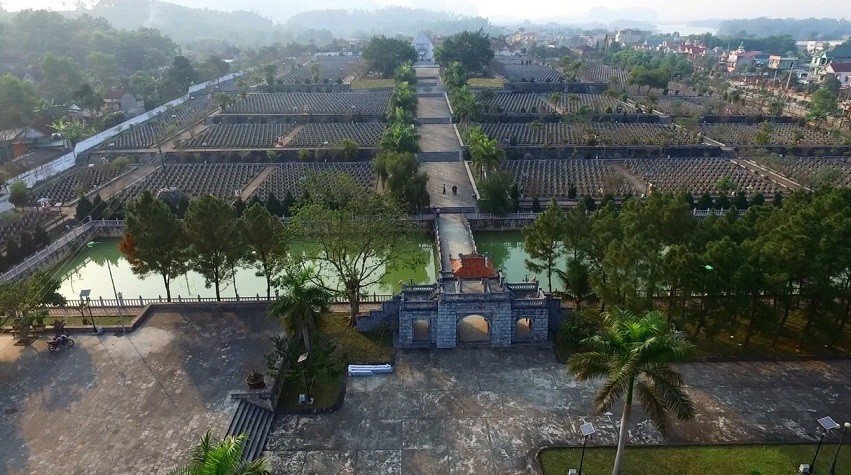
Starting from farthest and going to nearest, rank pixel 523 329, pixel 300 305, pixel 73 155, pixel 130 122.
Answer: pixel 130 122 < pixel 73 155 < pixel 523 329 < pixel 300 305

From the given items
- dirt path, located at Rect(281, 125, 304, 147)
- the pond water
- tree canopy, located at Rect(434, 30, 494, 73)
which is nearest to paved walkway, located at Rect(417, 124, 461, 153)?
dirt path, located at Rect(281, 125, 304, 147)

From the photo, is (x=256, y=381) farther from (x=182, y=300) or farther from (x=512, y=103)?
(x=512, y=103)

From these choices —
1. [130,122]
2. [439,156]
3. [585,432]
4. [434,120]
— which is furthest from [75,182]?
[585,432]

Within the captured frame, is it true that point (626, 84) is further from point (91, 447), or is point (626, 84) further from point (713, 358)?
point (91, 447)

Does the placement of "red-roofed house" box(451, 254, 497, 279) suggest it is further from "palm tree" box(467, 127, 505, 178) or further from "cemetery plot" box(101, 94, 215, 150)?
"cemetery plot" box(101, 94, 215, 150)

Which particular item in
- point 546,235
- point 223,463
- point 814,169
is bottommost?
point 814,169

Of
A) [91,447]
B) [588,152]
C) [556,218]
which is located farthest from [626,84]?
[91,447]
